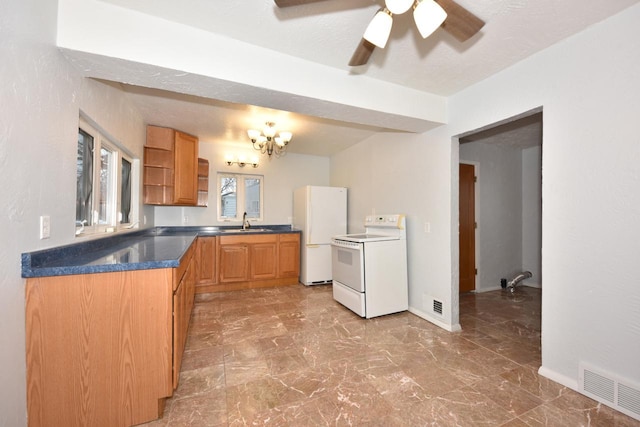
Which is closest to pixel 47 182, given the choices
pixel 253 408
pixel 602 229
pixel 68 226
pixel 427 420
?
pixel 68 226

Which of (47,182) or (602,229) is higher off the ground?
(47,182)

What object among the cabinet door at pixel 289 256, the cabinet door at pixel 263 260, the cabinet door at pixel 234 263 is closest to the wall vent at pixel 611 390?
the cabinet door at pixel 289 256

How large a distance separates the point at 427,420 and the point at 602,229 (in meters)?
1.58

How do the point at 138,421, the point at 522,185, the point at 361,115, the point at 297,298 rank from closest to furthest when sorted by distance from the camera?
1. the point at 138,421
2. the point at 361,115
3. the point at 297,298
4. the point at 522,185

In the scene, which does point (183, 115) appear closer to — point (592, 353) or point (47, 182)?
point (47, 182)

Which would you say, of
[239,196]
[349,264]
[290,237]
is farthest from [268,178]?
[349,264]

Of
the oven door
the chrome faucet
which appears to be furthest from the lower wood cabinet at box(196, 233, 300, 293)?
the oven door

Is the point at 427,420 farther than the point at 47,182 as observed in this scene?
Yes

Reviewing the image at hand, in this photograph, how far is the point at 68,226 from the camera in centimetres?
155

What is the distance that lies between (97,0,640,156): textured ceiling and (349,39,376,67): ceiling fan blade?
209mm

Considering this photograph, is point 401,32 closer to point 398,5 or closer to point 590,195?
point 398,5

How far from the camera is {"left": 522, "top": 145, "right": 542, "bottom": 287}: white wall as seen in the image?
4.18m

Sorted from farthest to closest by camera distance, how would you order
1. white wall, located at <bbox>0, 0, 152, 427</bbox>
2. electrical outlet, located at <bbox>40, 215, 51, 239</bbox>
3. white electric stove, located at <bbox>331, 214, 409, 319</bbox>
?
white electric stove, located at <bbox>331, 214, 409, 319</bbox> < electrical outlet, located at <bbox>40, 215, 51, 239</bbox> < white wall, located at <bbox>0, 0, 152, 427</bbox>

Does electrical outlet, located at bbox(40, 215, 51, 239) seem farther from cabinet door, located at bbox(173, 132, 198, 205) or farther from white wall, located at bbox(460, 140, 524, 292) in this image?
white wall, located at bbox(460, 140, 524, 292)
